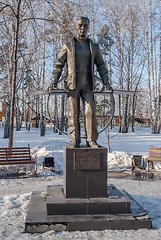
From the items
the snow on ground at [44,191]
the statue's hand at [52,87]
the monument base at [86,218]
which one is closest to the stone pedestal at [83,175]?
the monument base at [86,218]

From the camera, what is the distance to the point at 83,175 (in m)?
4.55

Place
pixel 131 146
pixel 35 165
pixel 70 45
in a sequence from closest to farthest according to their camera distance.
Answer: pixel 70 45
pixel 35 165
pixel 131 146

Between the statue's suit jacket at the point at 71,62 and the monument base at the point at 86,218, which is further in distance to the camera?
the statue's suit jacket at the point at 71,62

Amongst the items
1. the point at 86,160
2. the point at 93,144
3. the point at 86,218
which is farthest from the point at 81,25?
the point at 86,218

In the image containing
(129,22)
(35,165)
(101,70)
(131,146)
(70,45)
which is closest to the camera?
(70,45)

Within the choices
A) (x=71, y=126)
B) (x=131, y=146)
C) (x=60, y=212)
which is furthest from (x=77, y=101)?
(x=131, y=146)

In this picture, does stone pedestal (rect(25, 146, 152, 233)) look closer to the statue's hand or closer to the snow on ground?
the snow on ground

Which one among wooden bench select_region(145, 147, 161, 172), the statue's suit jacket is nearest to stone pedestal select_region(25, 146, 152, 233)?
the statue's suit jacket

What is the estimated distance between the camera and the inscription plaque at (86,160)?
4535 millimetres

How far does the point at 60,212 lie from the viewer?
4.13 metres

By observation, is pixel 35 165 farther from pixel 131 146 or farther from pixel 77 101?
pixel 131 146

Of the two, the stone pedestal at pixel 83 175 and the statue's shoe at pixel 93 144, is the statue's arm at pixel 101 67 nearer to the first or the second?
the statue's shoe at pixel 93 144

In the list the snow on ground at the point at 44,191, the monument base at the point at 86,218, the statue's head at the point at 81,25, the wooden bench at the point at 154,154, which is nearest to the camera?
the snow on ground at the point at 44,191

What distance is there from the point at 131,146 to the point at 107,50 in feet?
41.5
